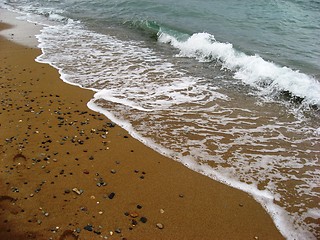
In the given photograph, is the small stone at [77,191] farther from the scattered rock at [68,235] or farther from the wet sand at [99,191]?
the scattered rock at [68,235]

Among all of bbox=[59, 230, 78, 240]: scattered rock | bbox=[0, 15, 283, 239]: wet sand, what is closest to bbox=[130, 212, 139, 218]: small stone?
bbox=[0, 15, 283, 239]: wet sand

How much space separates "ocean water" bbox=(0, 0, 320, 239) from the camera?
19.9 feet

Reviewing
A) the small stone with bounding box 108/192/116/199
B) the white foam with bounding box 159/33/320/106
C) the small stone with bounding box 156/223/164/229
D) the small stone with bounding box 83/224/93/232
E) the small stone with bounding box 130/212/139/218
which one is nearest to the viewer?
the small stone with bounding box 83/224/93/232

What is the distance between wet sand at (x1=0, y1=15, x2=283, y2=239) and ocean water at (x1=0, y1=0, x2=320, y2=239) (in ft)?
1.48

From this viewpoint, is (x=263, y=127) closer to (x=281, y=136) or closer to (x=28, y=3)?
(x=281, y=136)

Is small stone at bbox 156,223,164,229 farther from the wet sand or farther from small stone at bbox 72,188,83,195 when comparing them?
small stone at bbox 72,188,83,195

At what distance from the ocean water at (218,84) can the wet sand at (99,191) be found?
0.45 m

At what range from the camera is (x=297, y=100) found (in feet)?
31.1

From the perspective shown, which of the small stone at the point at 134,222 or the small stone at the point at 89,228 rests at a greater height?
the small stone at the point at 134,222

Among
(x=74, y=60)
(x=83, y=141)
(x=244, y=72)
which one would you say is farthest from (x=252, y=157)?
(x=74, y=60)

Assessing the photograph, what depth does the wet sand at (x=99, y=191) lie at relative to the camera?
4613 millimetres

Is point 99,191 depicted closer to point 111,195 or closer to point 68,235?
point 111,195

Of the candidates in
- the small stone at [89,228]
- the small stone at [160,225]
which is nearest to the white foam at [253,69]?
the small stone at [160,225]

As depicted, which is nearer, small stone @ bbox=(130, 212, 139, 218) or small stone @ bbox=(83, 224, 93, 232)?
small stone @ bbox=(83, 224, 93, 232)
